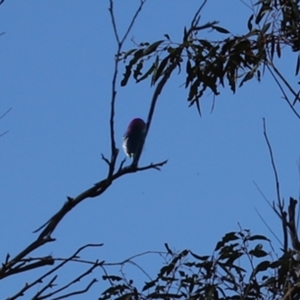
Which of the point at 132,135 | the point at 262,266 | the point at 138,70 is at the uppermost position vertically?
the point at 132,135

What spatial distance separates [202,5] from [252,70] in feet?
4.09

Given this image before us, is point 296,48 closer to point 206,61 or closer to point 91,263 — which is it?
point 206,61

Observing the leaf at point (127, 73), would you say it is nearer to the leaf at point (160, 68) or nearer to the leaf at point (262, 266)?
the leaf at point (160, 68)

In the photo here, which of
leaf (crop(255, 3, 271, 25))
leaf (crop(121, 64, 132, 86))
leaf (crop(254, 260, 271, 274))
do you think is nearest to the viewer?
leaf (crop(254, 260, 271, 274))

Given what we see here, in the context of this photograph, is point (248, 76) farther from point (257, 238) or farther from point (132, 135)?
point (132, 135)

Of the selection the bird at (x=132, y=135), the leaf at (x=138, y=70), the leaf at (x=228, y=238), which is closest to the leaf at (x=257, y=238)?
the leaf at (x=228, y=238)

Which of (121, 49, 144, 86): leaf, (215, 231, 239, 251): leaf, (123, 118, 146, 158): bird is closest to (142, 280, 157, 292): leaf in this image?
(215, 231, 239, 251): leaf

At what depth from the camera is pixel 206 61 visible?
10.9ft

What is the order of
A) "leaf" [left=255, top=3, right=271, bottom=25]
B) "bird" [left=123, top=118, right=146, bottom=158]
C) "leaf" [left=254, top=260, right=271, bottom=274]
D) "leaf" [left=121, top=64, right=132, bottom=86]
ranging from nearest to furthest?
1. "leaf" [left=254, top=260, right=271, bottom=274]
2. "leaf" [left=121, top=64, right=132, bottom=86]
3. "leaf" [left=255, top=3, right=271, bottom=25]
4. "bird" [left=123, top=118, right=146, bottom=158]

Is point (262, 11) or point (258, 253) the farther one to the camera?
point (262, 11)

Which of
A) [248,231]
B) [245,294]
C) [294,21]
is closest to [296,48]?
[294,21]

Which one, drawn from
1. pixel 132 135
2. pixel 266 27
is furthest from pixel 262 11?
pixel 132 135

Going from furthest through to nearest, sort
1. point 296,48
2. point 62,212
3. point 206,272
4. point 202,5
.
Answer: point 296,48, point 206,272, point 202,5, point 62,212

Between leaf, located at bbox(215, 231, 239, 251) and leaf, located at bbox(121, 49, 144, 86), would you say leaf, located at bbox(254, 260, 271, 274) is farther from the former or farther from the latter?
leaf, located at bbox(121, 49, 144, 86)
